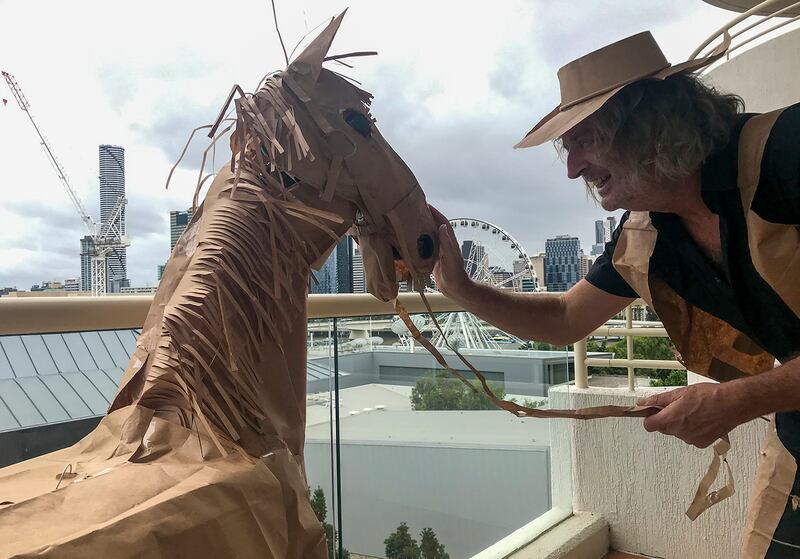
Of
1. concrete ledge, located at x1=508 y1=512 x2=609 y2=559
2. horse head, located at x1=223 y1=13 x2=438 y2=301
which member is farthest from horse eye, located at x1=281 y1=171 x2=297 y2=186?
concrete ledge, located at x1=508 y1=512 x2=609 y2=559

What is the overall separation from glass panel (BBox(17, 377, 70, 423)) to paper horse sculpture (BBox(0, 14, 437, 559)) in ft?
0.71

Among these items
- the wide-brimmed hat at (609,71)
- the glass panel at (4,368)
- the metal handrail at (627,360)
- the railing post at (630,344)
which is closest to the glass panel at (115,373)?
the glass panel at (4,368)

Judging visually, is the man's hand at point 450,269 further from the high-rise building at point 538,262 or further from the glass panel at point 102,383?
the high-rise building at point 538,262

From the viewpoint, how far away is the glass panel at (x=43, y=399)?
0.67 m

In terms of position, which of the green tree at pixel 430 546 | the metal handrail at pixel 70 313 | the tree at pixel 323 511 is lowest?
the green tree at pixel 430 546

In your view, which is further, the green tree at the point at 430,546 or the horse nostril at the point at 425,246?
the green tree at the point at 430,546

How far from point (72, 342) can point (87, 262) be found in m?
1.17

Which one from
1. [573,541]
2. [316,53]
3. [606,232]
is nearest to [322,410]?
[316,53]

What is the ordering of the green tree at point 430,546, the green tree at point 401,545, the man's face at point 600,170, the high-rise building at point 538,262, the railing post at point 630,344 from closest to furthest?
the man's face at point 600,170
the green tree at point 401,545
the green tree at point 430,546
the railing post at point 630,344
the high-rise building at point 538,262

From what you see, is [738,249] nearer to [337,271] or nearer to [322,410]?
[337,271]

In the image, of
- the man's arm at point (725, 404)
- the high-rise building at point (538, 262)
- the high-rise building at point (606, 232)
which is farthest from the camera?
Result: the high-rise building at point (538, 262)

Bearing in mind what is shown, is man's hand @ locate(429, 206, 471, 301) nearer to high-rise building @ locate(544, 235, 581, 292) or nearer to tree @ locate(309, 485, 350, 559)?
tree @ locate(309, 485, 350, 559)

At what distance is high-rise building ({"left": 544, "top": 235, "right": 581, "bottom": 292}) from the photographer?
4141 millimetres

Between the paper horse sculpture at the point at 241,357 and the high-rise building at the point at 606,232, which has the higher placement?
the high-rise building at the point at 606,232
